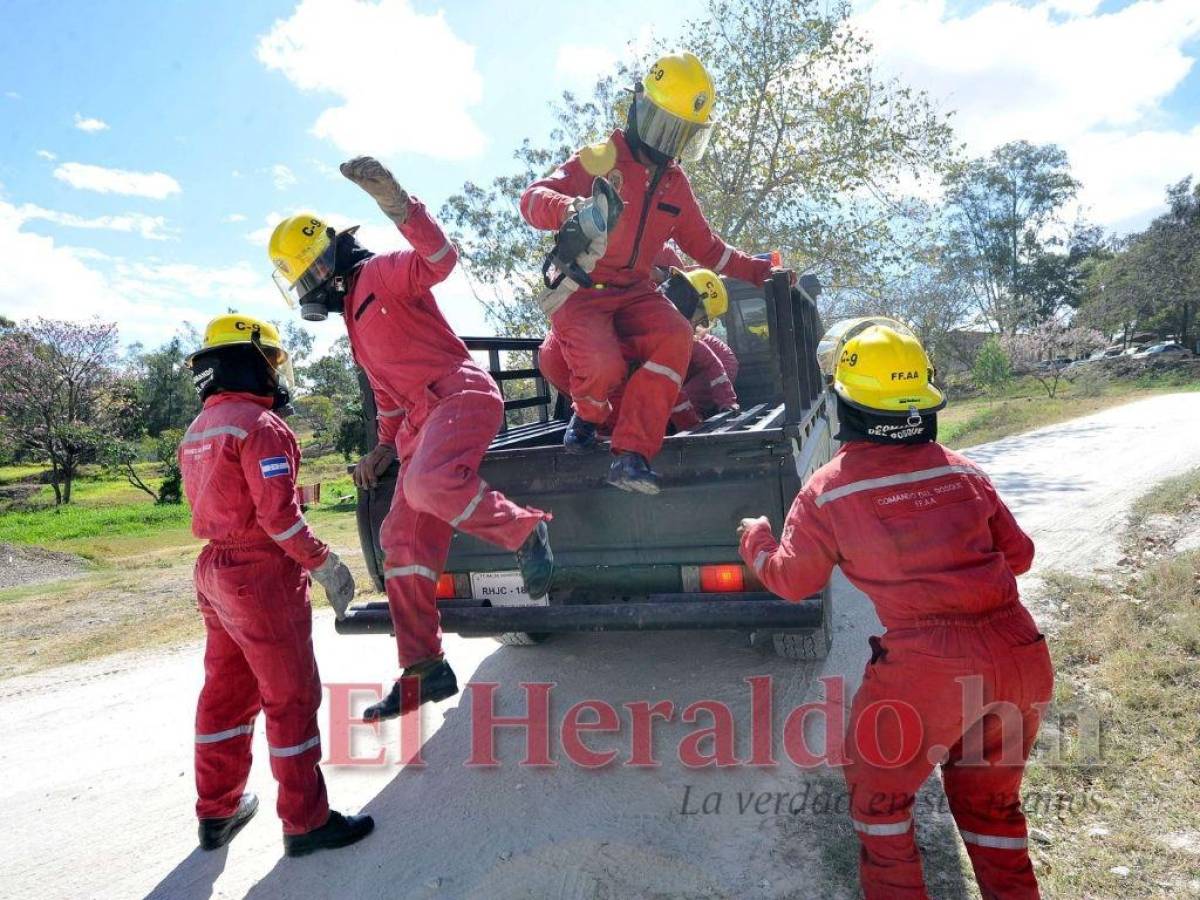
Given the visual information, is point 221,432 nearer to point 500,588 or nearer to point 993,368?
point 500,588

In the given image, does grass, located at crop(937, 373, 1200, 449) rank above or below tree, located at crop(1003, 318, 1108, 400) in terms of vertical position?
below

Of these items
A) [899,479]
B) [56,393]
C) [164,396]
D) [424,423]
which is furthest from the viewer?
[164,396]

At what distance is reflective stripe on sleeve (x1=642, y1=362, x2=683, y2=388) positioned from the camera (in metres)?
3.50

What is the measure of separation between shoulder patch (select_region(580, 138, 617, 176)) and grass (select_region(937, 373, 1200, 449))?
10.5 meters

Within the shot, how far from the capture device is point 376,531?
153 inches

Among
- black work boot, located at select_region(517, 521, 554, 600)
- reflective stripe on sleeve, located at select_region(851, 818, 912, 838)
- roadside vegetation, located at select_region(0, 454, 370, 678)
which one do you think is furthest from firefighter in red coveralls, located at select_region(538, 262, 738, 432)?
roadside vegetation, located at select_region(0, 454, 370, 678)

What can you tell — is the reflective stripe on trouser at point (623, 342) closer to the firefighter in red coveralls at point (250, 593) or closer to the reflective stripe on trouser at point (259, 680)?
the firefighter in red coveralls at point (250, 593)

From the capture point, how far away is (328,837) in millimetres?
2955

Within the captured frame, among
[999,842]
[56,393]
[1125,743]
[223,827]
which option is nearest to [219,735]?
[223,827]

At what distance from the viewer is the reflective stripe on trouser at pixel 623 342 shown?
3.48m

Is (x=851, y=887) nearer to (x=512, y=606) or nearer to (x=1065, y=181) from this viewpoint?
(x=512, y=606)

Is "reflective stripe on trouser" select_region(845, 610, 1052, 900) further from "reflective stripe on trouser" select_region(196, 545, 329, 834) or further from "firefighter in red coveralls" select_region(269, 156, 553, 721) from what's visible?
"reflective stripe on trouser" select_region(196, 545, 329, 834)

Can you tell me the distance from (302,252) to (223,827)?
2306 millimetres

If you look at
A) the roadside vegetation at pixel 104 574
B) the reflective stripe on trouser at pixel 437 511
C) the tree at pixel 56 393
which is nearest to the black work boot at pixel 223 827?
the reflective stripe on trouser at pixel 437 511
